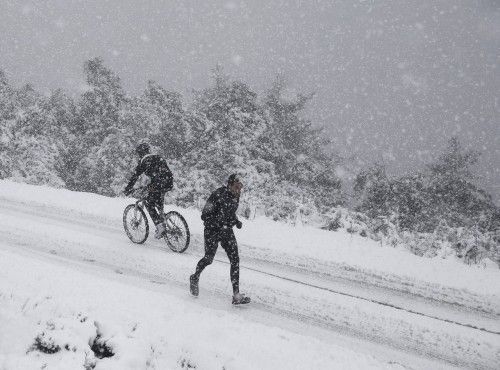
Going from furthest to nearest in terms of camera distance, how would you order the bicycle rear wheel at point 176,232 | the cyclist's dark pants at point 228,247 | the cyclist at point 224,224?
the bicycle rear wheel at point 176,232 → the cyclist's dark pants at point 228,247 → the cyclist at point 224,224

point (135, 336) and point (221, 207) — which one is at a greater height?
point (221, 207)

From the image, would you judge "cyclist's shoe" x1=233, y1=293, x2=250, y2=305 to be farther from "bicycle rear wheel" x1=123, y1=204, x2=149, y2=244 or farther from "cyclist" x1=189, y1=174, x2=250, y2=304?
"bicycle rear wheel" x1=123, y1=204, x2=149, y2=244

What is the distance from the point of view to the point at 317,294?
23.0 ft

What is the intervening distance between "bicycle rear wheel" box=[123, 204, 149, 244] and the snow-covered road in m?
0.21

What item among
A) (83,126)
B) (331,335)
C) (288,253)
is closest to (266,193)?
(288,253)

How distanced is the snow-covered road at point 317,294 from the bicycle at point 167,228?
0.21 metres

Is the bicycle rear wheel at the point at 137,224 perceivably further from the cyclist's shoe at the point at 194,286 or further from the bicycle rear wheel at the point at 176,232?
the cyclist's shoe at the point at 194,286

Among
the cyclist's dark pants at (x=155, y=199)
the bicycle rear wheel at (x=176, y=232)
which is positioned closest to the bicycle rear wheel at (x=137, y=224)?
the cyclist's dark pants at (x=155, y=199)

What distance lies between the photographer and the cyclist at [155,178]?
336 inches

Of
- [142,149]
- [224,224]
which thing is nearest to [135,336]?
[224,224]

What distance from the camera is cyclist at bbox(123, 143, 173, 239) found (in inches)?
336

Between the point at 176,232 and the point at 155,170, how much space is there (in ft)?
4.36

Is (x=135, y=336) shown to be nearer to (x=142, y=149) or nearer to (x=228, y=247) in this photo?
(x=228, y=247)

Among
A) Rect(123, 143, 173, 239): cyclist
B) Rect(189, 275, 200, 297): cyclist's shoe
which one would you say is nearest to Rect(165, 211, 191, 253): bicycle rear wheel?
Rect(123, 143, 173, 239): cyclist
